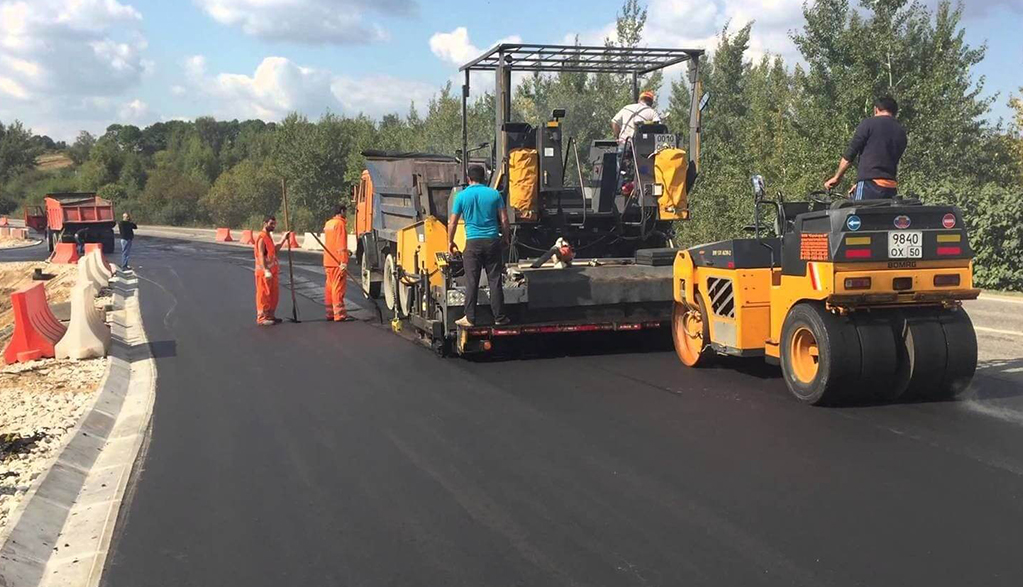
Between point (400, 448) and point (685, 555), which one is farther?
point (400, 448)

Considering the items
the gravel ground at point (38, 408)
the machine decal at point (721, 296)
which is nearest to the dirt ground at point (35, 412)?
the gravel ground at point (38, 408)

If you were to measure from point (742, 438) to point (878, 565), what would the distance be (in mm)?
2069

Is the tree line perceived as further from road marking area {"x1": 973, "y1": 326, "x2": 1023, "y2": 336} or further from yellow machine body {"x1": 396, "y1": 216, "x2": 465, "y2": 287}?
road marking area {"x1": 973, "y1": 326, "x2": 1023, "y2": 336}

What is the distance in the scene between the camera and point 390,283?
517 inches

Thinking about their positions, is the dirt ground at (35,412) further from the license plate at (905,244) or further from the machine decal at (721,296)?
the license plate at (905,244)

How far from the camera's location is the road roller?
6387mm

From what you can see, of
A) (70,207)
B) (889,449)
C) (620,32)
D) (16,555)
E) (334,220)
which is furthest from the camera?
(70,207)

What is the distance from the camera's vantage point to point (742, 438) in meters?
6.01

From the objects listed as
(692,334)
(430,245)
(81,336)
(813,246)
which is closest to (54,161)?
(81,336)

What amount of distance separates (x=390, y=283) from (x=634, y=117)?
15.6ft

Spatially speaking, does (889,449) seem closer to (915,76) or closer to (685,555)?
(685,555)

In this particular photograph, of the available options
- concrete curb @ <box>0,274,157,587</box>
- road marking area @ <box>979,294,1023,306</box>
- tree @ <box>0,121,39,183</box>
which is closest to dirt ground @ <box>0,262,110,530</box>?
concrete curb @ <box>0,274,157,587</box>

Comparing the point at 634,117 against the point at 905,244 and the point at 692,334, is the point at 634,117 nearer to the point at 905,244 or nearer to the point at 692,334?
the point at 692,334

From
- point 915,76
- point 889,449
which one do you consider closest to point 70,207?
point 915,76
